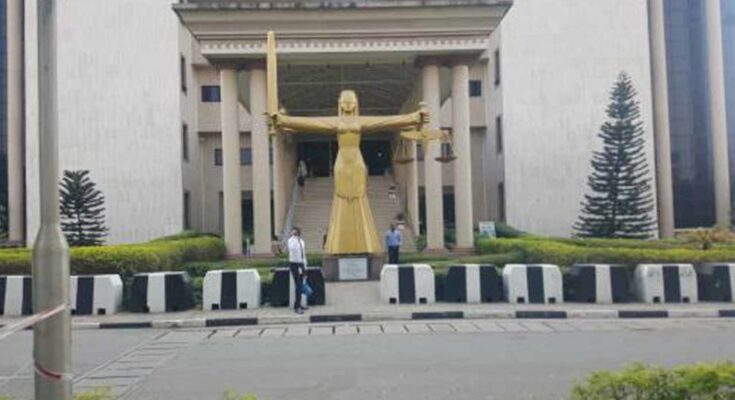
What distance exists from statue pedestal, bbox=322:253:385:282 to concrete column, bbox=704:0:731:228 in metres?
23.1

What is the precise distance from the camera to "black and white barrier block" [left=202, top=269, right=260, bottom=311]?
14.4 meters

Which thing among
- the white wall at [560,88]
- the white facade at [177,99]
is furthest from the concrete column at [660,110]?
the white facade at [177,99]

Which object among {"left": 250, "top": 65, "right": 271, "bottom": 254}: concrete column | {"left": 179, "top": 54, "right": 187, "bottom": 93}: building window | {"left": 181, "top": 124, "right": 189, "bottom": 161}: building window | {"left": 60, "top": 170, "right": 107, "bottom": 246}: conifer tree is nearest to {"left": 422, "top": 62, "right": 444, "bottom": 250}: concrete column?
{"left": 250, "top": 65, "right": 271, "bottom": 254}: concrete column

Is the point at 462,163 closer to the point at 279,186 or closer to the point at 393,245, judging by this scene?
the point at 393,245

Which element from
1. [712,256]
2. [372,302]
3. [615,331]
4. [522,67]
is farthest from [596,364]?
[522,67]

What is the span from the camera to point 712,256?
637 inches

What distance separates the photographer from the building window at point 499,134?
3266cm

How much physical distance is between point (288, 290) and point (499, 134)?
20.7 m

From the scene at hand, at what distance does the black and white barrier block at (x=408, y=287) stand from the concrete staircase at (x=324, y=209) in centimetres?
1123

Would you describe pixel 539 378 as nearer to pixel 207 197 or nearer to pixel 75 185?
pixel 75 185

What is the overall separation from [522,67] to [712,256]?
56.8ft

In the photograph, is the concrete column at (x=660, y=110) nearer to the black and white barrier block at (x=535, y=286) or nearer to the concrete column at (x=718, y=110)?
the concrete column at (x=718, y=110)

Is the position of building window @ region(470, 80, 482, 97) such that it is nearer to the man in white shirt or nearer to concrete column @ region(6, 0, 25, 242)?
Result: concrete column @ region(6, 0, 25, 242)

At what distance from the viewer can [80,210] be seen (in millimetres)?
30172
